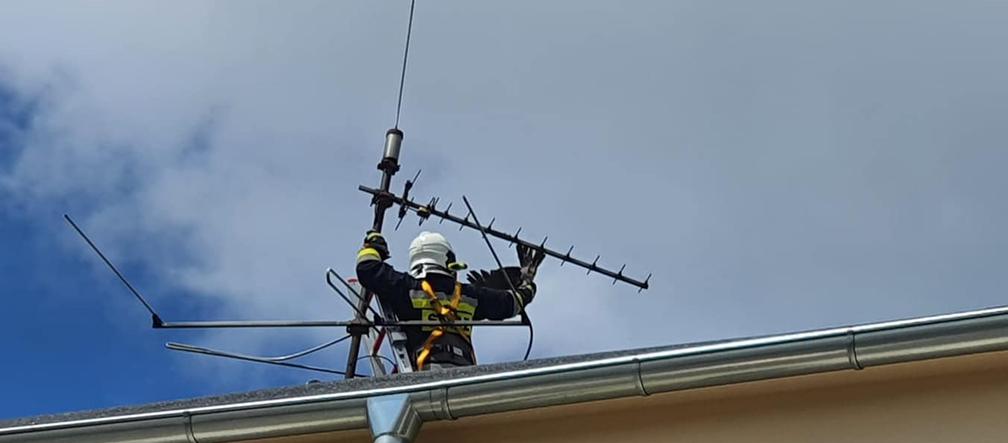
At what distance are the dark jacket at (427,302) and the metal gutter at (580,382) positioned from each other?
368 centimetres

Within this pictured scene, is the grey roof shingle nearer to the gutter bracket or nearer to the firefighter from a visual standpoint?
the gutter bracket

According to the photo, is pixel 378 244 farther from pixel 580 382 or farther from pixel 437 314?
pixel 580 382

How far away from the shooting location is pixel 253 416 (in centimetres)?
491

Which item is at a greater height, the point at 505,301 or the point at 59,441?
the point at 505,301

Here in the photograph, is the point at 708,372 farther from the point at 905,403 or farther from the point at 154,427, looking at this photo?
the point at 154,427

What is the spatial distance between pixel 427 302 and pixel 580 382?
433cm

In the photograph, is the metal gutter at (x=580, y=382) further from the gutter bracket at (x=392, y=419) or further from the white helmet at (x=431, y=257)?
the white helmet at (x=431, y=257)

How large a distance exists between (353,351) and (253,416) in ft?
12.7

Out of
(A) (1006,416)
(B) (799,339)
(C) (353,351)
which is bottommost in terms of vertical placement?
(A) (1006,416)

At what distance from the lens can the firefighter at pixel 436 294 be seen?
8719 millimetres

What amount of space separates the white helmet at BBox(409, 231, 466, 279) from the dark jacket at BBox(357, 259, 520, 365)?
9 centimetres

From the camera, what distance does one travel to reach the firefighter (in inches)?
343

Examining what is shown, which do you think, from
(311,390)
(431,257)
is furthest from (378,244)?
(311,390)

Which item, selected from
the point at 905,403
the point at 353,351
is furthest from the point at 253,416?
the point at 353,351
